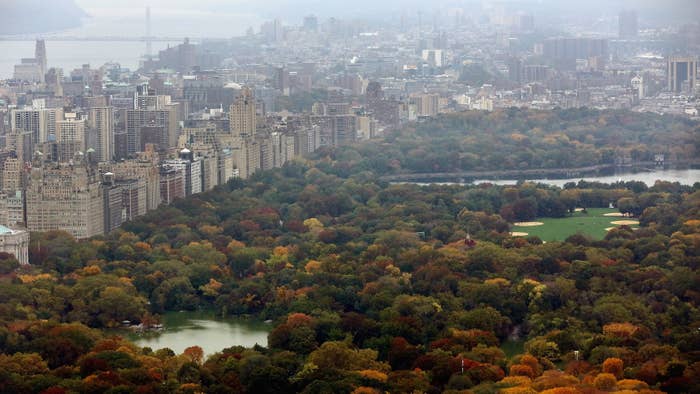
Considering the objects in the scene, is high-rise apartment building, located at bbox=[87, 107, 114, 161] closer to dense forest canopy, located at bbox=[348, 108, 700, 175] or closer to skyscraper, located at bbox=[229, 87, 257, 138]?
skyscraper, located at bbox=[229, 87, 257, 138]

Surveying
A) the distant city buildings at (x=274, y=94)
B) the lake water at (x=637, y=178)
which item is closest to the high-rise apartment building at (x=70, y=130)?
the distant city buildings at (x=274, y=94)

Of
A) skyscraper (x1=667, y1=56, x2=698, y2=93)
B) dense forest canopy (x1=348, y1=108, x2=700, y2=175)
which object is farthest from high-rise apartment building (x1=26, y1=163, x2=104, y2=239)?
skyscraper (x1=667, y1=56, x2=698, y2=93)

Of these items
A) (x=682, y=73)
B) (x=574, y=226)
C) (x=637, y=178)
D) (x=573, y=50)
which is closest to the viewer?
(x=574, y=226)

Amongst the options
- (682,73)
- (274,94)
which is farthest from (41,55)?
(682,73)

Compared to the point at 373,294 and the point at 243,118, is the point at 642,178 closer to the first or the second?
the point at 243,118

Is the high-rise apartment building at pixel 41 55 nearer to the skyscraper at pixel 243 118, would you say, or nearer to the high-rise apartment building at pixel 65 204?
→ the skyscraper at pixel 243 118

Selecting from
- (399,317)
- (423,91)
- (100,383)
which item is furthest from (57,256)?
(423,91)

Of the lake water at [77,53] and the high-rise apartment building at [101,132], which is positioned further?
the lake water at [77,53]
